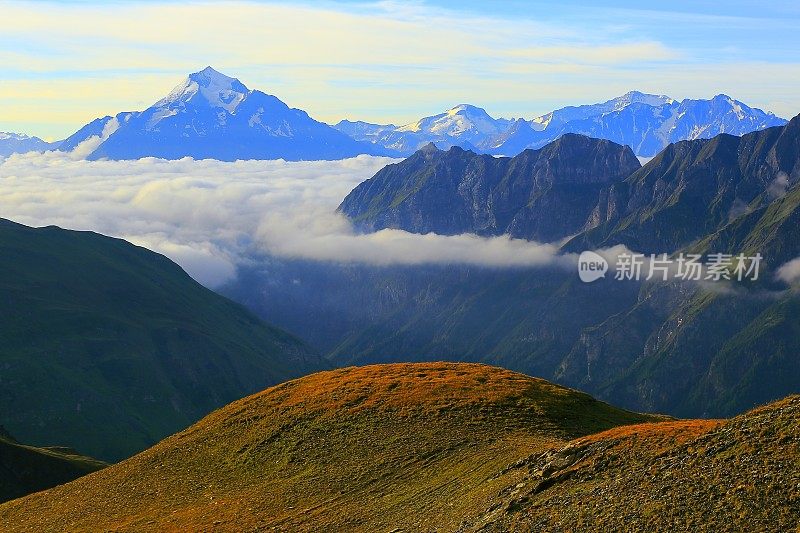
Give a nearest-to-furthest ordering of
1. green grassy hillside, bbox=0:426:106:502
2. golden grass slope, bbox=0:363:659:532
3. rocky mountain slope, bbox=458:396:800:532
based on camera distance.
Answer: rocky mountain slope, bbox=458:396:800:532
golden grass slope, bbox=0:363:659:532
green grassy hillside, bbox=0:426:106:502

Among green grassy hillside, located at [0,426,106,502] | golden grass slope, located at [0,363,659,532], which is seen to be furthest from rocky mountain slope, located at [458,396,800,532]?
green grassy hillside, located at [0,426,106,502]

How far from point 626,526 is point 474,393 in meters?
53.0

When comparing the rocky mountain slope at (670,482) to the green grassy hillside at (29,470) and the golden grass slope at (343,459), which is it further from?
the green grassy hillside at (29,470)

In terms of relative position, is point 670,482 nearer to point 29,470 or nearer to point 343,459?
point 343,459

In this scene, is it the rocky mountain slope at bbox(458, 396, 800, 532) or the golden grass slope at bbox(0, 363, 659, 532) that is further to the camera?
the golden grass slope at bbox(0, 363, 659, 532)

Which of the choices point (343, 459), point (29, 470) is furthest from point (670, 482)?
point (29, 470)

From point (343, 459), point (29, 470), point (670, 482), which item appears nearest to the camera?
point (670, 482)

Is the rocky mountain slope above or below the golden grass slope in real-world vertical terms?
above

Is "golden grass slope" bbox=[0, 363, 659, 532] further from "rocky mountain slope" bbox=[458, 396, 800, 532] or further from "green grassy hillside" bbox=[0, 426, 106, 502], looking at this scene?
"green grassy hillside" bbox=[0, 426, 106, 502]

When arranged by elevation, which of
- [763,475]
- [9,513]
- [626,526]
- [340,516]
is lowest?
[9,513]

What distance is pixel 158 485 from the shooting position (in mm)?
97125

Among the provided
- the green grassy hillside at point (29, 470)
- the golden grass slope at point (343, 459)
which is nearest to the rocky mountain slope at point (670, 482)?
the golden grass slope at point (343, 459)

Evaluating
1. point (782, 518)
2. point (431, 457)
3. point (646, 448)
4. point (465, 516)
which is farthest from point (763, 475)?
point (431, 457)

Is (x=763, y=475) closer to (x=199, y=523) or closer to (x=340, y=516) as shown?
(x=340, y=516)
